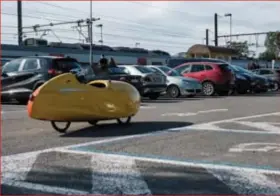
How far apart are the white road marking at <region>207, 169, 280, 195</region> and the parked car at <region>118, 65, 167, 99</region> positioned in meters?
13.5

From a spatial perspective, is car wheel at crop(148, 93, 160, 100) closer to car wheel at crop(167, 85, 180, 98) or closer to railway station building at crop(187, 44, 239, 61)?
car wheel at crop(167, 85, 180, 98)

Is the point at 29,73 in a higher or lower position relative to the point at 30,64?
lower

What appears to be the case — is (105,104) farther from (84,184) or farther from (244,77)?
(244,77)

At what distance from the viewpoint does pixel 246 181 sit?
637 centimetres

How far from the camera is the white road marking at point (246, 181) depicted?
595cm

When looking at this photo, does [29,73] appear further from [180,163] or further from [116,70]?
[180,163]

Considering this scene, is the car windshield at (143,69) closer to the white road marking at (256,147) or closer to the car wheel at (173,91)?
the car wheel at (173,91)

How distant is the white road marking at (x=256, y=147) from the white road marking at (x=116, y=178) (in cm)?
202

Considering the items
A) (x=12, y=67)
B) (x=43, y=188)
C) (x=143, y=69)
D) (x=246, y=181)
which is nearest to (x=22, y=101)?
(x=12, y=67)

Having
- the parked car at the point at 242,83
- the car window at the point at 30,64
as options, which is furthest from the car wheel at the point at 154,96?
the parked car at the point at 242,83

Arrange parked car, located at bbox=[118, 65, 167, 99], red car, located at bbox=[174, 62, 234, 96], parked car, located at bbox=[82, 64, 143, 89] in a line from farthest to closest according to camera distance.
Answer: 1. red car, located at bbox=[174, 62, 234, 96]
2. parked car, located at bbox=[118, 65, 167, 99]
3. parked car, located at bbox=[82, 64, 143, 89]

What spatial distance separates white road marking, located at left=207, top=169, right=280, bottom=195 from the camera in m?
5.95

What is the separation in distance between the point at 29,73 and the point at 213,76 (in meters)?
10.3

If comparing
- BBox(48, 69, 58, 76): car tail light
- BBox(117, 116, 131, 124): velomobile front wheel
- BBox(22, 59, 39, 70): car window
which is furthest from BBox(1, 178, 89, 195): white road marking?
BBox(22, 59, 39, 70): car window
